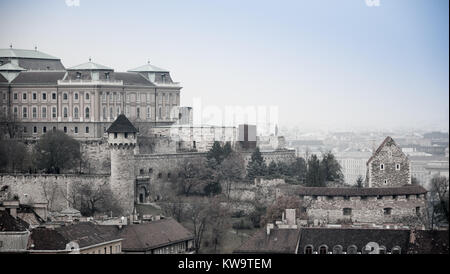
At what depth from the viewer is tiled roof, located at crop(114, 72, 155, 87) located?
178 feet

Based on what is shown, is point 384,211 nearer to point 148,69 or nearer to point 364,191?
point 364,191

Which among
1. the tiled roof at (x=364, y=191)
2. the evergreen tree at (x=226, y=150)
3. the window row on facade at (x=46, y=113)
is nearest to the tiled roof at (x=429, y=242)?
the tiled roof at (x=364, y=191)

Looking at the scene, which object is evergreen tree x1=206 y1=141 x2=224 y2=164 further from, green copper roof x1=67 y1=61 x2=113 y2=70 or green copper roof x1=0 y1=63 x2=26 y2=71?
green copper roof x1=0 y1=63 x2=26 y2=71

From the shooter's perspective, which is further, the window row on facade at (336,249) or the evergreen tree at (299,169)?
the evergreen tree at (299,169)

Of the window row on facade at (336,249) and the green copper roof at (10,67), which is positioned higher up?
the green copper roof at (10,67)

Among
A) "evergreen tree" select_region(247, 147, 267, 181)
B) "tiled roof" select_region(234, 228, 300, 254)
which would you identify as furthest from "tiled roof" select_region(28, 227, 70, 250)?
"evergreen tree" select_region(247, 147, 267, 181)

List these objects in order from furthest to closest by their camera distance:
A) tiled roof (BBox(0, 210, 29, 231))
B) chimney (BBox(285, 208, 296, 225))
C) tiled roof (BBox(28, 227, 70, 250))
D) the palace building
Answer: the palace building, chimney (BBox(285, 208, 296, 225)), tiled roof (BBox(0, 210, 29, 231)), tiled roof (BBox(28, 227, 70, 250))

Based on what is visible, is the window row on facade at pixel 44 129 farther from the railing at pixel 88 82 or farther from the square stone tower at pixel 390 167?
the square stone tower at pixel 390 167

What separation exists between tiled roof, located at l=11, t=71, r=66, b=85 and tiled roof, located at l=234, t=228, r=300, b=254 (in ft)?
75.1

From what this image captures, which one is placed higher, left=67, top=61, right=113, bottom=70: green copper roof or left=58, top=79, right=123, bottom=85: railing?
left=67, top=61, right=113, bottom=70: green copper roof

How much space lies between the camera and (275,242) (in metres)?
30.8

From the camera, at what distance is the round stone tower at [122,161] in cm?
4381

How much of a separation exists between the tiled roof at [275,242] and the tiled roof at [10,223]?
552cm
